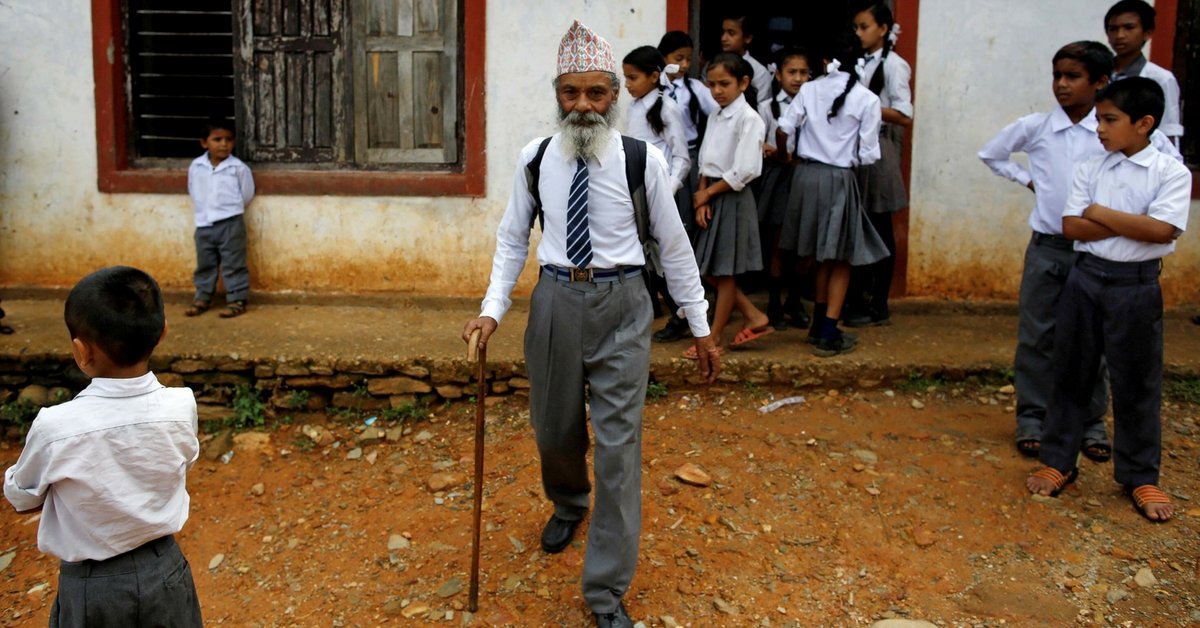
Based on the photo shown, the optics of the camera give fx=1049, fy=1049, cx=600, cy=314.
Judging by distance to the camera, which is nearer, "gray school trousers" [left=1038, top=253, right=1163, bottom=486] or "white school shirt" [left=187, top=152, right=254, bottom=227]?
"gray school trousers" [left=1038, top=253, right=1163, bottom=486]

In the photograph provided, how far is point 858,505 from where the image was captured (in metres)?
4.44

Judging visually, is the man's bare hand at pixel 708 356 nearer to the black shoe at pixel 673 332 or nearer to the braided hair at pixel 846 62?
the black shoe at pixel 673 332

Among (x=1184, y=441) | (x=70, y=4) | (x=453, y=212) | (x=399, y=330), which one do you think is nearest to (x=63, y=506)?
(x=399, y=330)

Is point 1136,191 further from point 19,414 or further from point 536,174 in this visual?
point 19,414

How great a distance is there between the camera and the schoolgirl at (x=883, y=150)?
19.2ft

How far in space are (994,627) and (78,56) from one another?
20.2 ft

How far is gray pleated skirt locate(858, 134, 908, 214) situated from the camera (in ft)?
19.8

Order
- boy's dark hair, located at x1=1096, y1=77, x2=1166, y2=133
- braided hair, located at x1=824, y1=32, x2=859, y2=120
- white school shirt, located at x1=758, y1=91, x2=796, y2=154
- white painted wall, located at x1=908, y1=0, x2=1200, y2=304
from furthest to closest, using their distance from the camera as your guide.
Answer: white painted wall, located at x1=908, y1=0, x2=1200, y2=304 < white school shirt, located at x1=758, y1=91, x2=796, y2=154 < braided hair, located at x1=824, y1=32, x2=859, y2=120 < boy's dark hair, located at x1=1096, y1=77, x2=1166, y2=133

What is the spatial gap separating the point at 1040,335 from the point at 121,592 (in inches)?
152

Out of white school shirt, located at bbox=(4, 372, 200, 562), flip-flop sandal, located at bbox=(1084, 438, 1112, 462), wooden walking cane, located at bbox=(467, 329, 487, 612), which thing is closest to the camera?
white school shirt, located at bbox=(4, 372, 200, 562)

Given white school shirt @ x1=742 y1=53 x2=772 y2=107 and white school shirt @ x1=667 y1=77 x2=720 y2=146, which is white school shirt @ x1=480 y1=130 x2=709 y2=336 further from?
white school shirt @ x1=742 y1=53 x2=772 y2=107

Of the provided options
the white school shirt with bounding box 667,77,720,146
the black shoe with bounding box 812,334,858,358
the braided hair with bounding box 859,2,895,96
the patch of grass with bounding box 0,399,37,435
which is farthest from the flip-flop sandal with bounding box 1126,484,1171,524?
the patch of grass with bounding box 0,399,37,435

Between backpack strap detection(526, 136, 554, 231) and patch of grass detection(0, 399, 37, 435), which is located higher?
backpack strap detection(526, 136, 554, 231)

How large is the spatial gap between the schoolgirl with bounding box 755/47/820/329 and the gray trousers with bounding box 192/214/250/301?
10.5 ft
